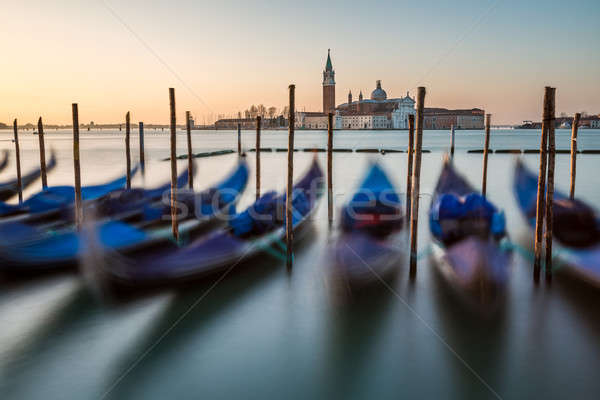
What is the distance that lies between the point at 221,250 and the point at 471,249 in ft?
10.0

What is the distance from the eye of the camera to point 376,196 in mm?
7652

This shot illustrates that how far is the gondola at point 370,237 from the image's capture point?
5.88 meters

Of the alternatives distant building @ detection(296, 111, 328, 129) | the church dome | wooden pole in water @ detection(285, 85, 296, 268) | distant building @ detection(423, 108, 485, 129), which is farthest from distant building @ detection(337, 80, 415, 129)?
wooden pole in water @ detection(285, 85, 296, 268)

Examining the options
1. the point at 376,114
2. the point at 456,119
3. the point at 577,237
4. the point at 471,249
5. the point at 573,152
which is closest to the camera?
the point at 471,249

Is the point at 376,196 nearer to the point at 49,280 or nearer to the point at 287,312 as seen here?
the point at 287,312

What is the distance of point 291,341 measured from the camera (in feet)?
14.5

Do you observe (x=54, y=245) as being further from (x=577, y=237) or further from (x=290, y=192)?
(x=577, y=237)

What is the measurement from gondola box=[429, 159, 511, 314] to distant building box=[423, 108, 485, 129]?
11003 centimetres

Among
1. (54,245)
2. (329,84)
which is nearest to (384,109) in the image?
(329,84)

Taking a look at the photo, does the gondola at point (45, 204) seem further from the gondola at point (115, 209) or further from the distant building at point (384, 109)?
the distant building at point (384, 109)

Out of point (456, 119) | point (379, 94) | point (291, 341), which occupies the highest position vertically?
point (379, 94)

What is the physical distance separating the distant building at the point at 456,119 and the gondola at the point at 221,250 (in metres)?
110

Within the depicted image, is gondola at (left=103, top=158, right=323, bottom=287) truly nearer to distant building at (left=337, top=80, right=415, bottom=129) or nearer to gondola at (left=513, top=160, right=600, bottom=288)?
gondola at (left=513, top=160, right=600, bottom=288)

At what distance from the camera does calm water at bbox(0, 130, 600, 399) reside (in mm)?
3605
